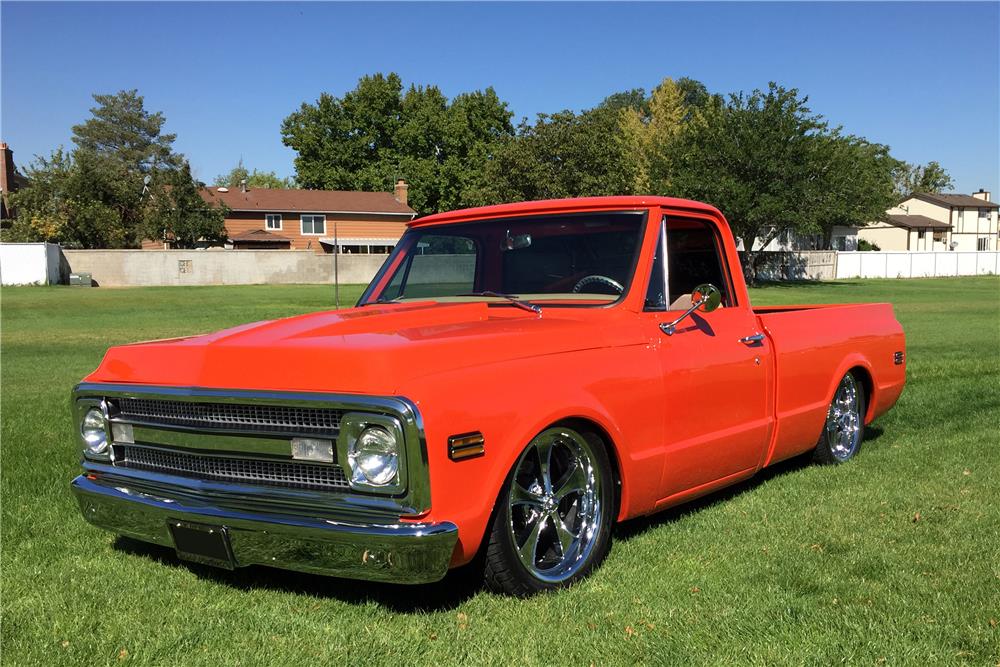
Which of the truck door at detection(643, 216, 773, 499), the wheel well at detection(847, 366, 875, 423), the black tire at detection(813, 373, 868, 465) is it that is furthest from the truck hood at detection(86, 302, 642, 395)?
the wheel well at detection(847, 366, 875, 423)

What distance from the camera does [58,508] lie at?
5391 mm

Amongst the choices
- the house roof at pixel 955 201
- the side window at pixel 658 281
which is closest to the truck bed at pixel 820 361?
the side window at pixel 658 281

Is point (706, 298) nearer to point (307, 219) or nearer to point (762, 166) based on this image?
point (762, 166)

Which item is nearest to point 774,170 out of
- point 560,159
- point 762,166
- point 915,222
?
point 762,166

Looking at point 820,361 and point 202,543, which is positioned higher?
point 820,361

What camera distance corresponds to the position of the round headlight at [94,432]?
4.06 meters

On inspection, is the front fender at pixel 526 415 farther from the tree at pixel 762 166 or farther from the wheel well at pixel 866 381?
the tree at pixel 762 166

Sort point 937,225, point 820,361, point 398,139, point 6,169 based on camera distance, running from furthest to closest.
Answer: point 937,225, point 398,139, point 6,169, point 820,361

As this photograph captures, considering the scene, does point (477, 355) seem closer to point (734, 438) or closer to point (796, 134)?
point (734, 438)

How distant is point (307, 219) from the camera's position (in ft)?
205

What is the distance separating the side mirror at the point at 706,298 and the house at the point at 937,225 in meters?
90.5

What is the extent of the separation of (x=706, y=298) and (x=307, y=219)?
198 feet

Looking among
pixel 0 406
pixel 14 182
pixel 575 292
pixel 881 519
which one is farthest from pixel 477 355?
pixel 14 182

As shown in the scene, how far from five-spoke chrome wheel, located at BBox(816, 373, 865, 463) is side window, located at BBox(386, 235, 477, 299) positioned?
2751mm
